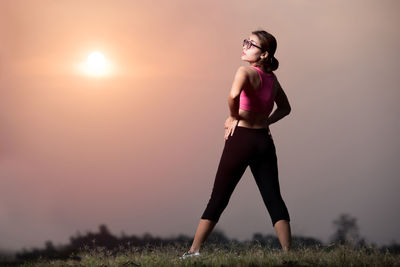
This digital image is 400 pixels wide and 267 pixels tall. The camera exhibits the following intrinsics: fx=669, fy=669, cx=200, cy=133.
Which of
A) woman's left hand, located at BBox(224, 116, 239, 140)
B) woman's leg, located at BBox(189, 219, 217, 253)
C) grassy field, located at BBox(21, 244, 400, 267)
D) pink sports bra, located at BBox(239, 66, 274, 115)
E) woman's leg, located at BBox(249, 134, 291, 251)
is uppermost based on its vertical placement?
pink sports bra, located at BBox(239, 66, 274, 115)

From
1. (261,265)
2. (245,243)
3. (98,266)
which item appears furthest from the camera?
(245,243)

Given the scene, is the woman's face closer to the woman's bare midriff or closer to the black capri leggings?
the woman's bare midriff

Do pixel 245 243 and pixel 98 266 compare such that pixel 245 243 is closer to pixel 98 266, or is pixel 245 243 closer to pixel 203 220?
pixel 203 220

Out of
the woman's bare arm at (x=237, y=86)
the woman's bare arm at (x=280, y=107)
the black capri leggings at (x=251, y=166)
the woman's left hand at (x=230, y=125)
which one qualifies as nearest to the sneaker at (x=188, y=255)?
the black capri leggings at (x=251, y=166)

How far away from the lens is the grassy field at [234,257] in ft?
23.6

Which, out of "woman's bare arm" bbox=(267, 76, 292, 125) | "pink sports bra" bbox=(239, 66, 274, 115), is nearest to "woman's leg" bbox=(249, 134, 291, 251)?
"pink sports bra" bbox=(239, 66, 274, 115)

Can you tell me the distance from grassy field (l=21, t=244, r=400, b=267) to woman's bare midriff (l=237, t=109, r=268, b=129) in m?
1.51

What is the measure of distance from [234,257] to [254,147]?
1320 mm

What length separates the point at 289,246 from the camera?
796 centimetres

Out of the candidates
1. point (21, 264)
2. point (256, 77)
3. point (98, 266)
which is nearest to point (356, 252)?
point (256, 77)

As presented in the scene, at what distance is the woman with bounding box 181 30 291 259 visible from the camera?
26.1 feet

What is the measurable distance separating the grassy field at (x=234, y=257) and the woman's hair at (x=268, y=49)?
2.24 meters

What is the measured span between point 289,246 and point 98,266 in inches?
88.6

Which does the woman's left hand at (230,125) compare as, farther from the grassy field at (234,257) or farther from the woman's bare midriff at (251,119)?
the grassy field at (234,257)
